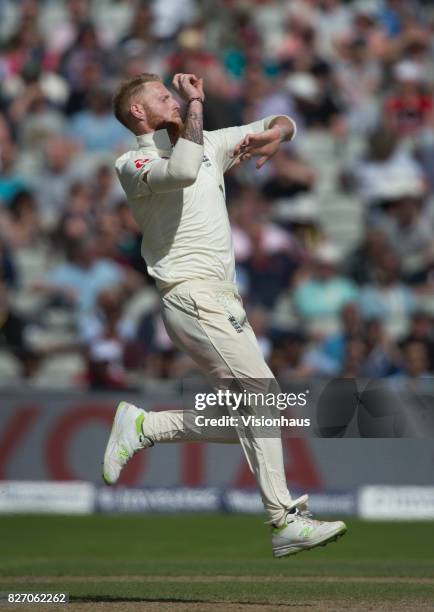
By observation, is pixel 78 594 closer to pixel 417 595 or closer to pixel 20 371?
pixel 417 595

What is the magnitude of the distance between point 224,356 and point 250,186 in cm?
763

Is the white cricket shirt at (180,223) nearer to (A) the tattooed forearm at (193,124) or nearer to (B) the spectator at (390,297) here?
(A) the tattooed forearm at (193,124)

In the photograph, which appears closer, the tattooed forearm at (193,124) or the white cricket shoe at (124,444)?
the tattooed forearm at (193,124)

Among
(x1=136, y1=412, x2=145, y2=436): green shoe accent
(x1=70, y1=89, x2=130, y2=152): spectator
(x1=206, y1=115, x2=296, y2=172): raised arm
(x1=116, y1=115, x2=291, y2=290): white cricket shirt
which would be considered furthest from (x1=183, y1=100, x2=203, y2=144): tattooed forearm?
(x1=70, y1=89, x2=130, y2=152): spectator

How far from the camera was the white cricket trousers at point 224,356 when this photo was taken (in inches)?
245

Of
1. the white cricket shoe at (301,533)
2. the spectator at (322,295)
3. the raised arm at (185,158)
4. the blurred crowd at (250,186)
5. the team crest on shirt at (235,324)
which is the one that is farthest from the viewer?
the spectator at (322,295)

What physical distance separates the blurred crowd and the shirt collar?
5.52 metres

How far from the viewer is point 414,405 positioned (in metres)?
8.36

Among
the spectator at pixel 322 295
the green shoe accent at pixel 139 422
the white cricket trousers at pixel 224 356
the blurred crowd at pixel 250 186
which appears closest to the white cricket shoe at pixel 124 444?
the green shoe accent at pixel 139 422

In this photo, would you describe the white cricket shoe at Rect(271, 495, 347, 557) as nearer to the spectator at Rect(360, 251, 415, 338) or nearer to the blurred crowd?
the blurred crowd

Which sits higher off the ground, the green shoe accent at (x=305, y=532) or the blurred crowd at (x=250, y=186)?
the blurred crowd at (x=250, y=186)

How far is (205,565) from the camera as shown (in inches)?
323

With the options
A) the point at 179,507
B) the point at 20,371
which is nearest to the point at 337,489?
the point at 179,507

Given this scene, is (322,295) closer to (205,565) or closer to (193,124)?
(205,565)
